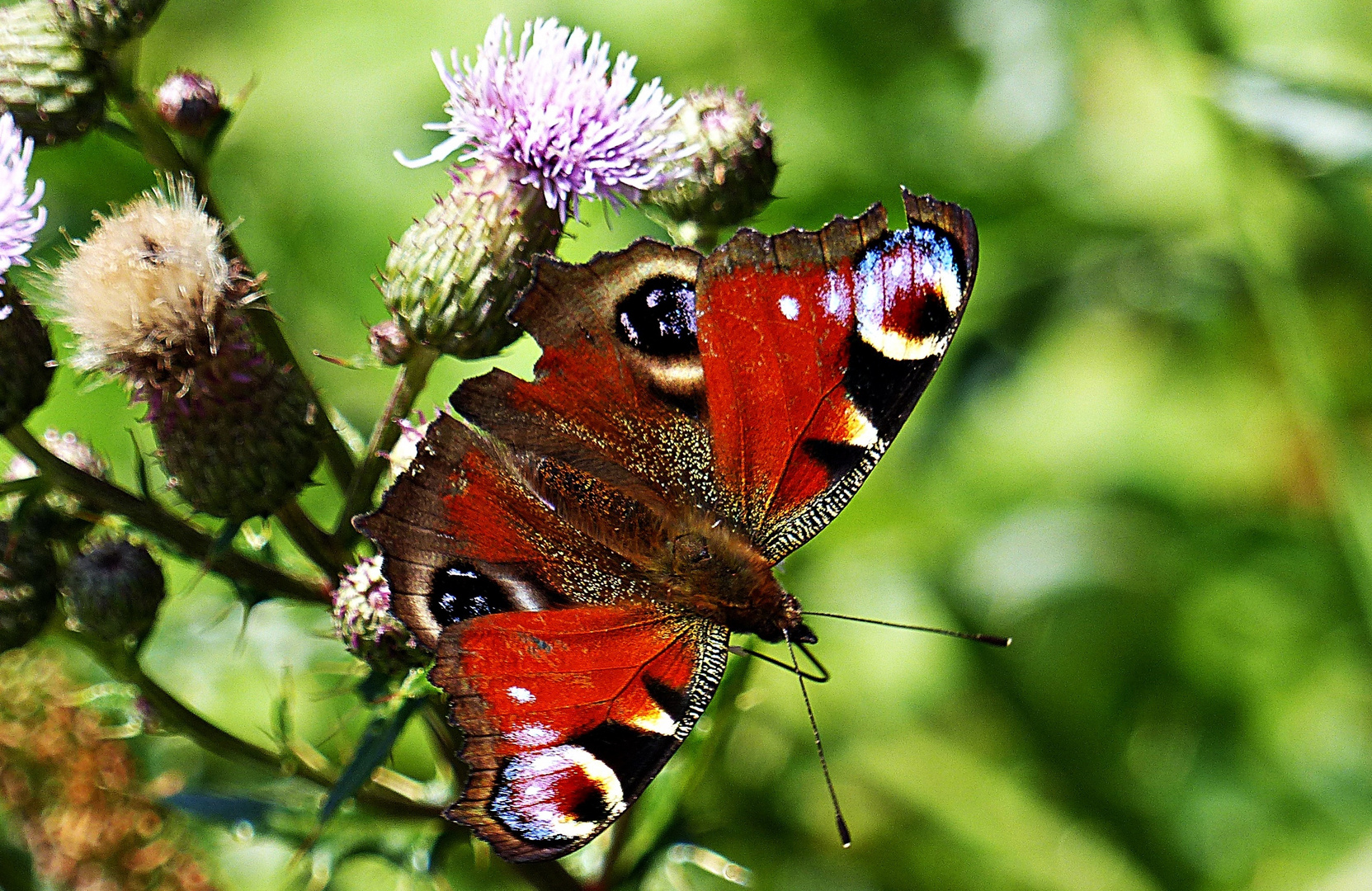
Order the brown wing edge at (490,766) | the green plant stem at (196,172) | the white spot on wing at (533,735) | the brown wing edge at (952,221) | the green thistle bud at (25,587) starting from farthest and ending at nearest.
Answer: the green plant stem at (196,172) < the green thistle bud at (25,587) < the brown wing edge at (952,221) < the white spot on wing at (533,735) < the brown wing edge at (490,766)

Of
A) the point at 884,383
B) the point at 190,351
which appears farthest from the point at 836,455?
the point at 190,351

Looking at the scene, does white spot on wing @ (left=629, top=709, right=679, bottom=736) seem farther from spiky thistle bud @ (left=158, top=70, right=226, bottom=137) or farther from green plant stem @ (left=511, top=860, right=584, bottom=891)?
spiky thistle bud @ (left=158, top=70, right=226, bottom=137)

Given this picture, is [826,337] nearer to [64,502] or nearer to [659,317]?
[659,317]

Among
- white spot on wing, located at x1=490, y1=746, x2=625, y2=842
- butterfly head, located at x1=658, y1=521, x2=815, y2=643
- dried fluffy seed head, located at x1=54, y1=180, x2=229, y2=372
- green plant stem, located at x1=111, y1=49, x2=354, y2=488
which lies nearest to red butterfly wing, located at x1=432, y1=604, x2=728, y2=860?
white spot on wing, located at x1=490, y1=746, x2=625, y2=842

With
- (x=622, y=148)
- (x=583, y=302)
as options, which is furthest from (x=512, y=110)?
(x=583, y=302)

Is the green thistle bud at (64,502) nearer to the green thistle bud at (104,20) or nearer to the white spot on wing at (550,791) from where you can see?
the green thistle bud at (104,20)

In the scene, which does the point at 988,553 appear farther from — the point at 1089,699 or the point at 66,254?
the point at 66,254

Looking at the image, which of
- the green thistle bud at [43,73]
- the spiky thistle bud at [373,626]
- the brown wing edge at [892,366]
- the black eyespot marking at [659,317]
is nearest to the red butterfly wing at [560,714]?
the spiky thistle bud at [373,626]
